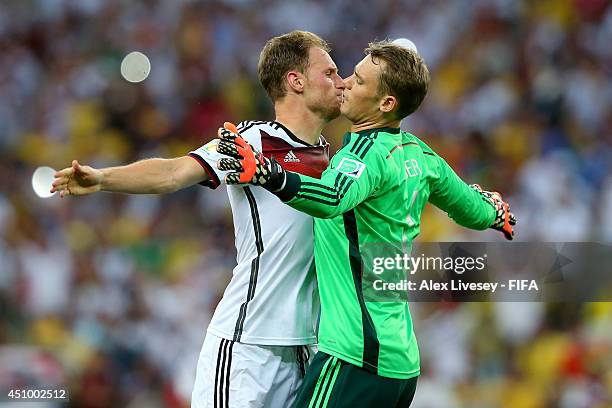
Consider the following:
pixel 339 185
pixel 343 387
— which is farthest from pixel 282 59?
pixel 343 387

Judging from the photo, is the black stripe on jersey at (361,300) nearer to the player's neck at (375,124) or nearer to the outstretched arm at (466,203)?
the player's neck at (375,124)

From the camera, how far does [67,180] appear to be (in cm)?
288

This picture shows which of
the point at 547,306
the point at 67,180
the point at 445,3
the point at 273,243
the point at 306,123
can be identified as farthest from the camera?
the point at 445,3

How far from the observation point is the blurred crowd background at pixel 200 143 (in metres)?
5.96

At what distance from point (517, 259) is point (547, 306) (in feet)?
1.28

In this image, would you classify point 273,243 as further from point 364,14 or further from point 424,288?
point 364,14

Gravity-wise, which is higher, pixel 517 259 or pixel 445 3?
pixel 445 3

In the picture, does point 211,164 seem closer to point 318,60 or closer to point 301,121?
point 301,121

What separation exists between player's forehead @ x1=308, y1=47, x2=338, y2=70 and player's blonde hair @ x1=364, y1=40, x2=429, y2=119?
474 millimetres

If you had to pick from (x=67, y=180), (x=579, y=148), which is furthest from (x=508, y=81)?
(x=67, y=180)

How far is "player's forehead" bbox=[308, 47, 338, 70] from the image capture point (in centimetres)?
357

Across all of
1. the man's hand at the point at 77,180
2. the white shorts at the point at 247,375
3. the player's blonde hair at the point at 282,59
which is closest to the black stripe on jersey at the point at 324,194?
the man's hand at the point at 77,180

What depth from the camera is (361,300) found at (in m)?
2.95

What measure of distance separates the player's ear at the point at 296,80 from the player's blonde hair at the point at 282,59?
0.02 m
